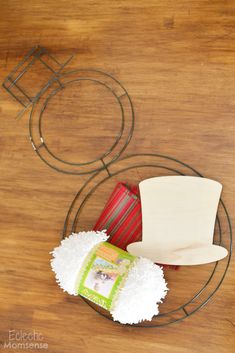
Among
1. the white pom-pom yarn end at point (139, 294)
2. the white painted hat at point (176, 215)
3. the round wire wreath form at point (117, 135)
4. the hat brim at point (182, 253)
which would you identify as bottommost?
the white pom-pom yarn end at point (139, 294)

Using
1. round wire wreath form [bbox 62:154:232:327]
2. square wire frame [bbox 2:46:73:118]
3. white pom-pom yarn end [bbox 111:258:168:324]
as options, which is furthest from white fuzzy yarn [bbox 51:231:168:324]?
square wire frame [bbox 2:46:73:118]

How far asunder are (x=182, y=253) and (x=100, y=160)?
2.05 ft

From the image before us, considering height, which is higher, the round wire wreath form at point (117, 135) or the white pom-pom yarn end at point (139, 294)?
the round wire wreath form at point (117, 135)

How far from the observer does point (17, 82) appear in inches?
87.3

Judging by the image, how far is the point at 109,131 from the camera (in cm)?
210

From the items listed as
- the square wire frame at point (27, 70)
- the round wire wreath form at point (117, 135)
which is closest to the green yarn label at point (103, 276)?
the round wire wreath form at point (117, 135)

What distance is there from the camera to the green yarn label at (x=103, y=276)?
1.71m

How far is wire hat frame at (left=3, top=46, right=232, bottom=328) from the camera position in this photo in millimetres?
1935

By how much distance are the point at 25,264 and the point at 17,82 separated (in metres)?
0.90

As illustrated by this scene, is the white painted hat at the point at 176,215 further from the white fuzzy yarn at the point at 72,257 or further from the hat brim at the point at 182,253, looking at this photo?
the white fuzzy yarn at the point at 72,257

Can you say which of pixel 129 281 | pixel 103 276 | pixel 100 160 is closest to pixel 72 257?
pixel 103 276

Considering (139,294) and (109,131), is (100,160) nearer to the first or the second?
(109,131)

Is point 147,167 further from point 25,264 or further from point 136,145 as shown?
point 25,264

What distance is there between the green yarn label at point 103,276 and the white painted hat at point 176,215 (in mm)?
97
